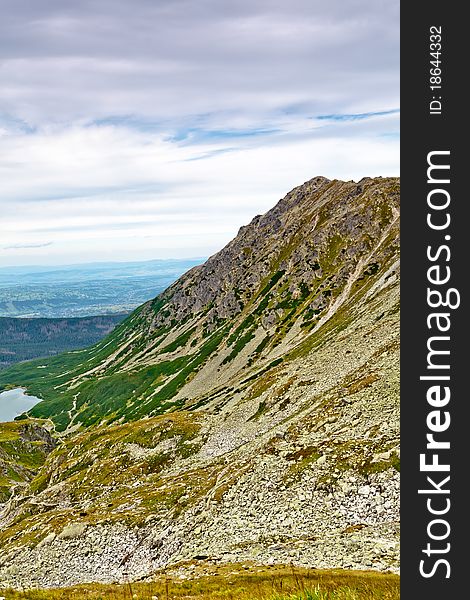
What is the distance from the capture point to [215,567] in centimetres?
2777

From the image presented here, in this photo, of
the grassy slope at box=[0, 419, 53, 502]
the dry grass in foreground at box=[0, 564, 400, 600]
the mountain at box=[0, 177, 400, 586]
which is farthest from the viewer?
the grassy slope at box=[0, 419, 53, 502]

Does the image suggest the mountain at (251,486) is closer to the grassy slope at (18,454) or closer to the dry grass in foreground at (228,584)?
the dry grass in foreground at (228,584)

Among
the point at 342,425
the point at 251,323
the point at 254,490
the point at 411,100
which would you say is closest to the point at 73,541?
the point at 254,490

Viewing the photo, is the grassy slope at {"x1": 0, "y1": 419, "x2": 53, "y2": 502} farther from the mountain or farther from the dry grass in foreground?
the dry grass in foreground

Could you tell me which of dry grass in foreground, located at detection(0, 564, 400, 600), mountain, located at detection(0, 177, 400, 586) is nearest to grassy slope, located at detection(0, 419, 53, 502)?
mountain, located at detection(0, 177, 400, 586)

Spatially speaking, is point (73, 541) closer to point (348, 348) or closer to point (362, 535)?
point (362, 535)

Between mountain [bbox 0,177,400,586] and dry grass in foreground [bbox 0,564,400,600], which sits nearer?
→ dry grass in foreground [bbox 0,564,400,600]

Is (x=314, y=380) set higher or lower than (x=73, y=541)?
higher

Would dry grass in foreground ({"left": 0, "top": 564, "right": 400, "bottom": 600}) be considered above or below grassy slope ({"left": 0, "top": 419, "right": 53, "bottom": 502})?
above

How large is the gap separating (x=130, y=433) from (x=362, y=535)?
6931 centimetres

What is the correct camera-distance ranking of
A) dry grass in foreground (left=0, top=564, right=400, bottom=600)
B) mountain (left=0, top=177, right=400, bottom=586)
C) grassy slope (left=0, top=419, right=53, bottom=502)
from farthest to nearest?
grassy slope (left=0, top=419, right=53, bottom=502) → mountain (left=0, top=177, right=400, bottom=586) → dry grass in foreground (left=0, top=564, right=400, bottom=600)

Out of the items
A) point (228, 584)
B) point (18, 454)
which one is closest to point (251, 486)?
point (228, 584)

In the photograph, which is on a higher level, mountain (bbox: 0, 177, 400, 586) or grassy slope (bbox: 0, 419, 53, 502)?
mountain (bbox: 0, 177, 400, 586)

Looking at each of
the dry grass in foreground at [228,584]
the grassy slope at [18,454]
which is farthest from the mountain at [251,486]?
the grassy slope at [18,454]
